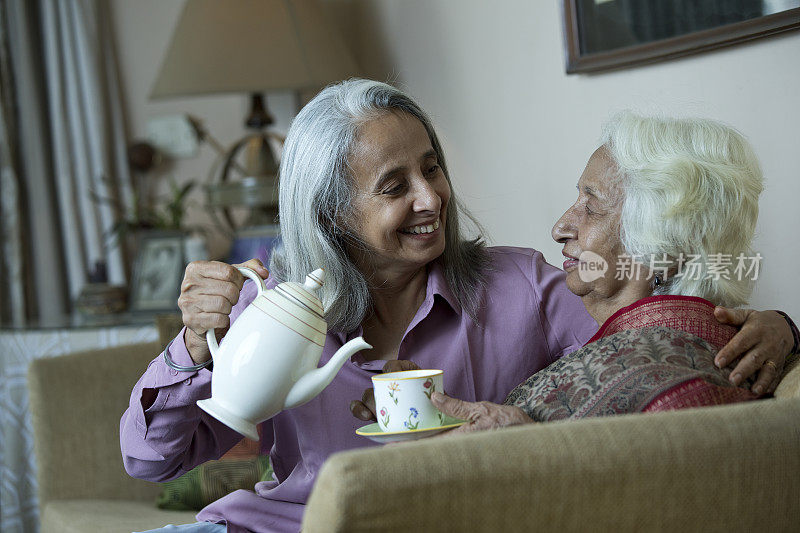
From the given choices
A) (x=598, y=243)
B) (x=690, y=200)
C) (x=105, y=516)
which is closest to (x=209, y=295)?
(x=598, y=243)

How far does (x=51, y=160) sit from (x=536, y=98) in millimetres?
1986

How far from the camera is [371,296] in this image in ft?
4.57

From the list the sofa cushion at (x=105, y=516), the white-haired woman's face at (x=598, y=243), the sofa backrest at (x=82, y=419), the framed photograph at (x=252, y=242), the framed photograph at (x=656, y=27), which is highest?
the framed photograph at (x=656, y=27)

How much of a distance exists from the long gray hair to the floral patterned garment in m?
0.31

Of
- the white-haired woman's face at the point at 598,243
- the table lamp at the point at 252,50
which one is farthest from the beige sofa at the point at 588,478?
the table lamp at the point at 252,50

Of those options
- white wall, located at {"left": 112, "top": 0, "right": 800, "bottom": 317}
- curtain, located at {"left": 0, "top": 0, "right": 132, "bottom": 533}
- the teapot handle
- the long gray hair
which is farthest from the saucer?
curtain, located at {"left": 0, "top": 0, "right": 132, "bottom": 533}

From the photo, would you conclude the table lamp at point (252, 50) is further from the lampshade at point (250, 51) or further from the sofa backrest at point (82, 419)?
the sofa backrest at point (82, 419)

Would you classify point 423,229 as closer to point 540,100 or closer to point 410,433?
point 410,433

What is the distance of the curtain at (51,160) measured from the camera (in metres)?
3.03

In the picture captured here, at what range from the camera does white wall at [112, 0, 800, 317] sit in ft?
4.87

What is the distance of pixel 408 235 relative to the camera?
1.32 m

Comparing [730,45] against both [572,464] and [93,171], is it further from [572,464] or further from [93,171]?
[93,171]

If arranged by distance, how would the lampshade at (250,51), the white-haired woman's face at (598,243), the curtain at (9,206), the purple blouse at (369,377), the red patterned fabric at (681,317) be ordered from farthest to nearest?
the curtain at (9,206), the lampshade at (250,51), the purple blouse at (369,377), the white-haired woman's face at (598,243), the red patterned fabric at (681,317)

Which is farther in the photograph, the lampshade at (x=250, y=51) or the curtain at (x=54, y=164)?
the curtain at (x=54, y=164)
